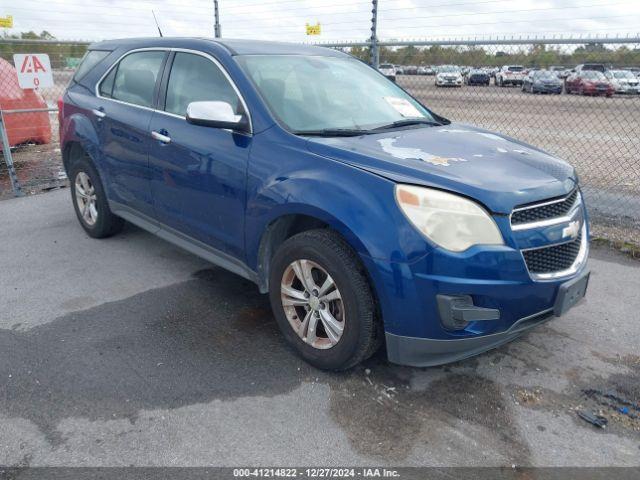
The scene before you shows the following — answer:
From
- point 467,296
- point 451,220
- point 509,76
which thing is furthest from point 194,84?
point 509,76

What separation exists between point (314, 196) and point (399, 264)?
2.00 ft

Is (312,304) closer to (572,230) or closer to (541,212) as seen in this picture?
(541,212)

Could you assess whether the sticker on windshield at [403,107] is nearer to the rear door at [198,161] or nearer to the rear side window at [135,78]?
the rear door at [198,161]

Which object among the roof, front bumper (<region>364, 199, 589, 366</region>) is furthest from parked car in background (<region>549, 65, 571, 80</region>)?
front bumper (<region>364, 199, 589, 366</region>)

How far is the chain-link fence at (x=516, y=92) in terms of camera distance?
5.84 metres

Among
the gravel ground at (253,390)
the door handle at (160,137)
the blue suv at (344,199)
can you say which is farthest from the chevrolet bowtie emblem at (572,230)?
the door handle at (160,137)

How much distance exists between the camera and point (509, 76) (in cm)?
712

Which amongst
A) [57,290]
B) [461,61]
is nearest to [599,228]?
[461,61]

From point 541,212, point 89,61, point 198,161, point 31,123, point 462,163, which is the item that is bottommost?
point 31,123

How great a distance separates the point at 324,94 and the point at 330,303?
1.48m

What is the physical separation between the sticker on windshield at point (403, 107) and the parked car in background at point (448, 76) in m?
3.18

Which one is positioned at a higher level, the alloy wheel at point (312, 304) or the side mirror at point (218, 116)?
the side mirror at point (218, 116)

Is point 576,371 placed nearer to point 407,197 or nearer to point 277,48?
point 407,197

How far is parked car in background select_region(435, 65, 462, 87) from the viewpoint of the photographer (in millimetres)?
6996
